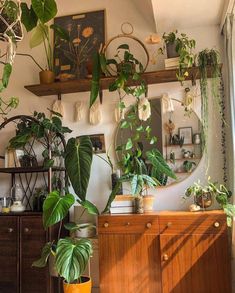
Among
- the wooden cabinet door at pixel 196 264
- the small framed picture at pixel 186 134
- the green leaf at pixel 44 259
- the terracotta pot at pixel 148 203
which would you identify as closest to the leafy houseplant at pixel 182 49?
the small framed picture at pixel 186 134

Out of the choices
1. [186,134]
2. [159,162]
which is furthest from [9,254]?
[186,134]

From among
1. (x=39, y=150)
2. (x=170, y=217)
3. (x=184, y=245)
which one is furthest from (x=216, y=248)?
(x=39, y=150)

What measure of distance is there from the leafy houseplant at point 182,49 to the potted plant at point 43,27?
975 millimetres

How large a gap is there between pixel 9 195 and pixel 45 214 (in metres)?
1.11

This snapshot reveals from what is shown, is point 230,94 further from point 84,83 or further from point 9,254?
point 9,254

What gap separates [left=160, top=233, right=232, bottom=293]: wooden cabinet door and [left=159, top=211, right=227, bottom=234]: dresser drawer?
1.5 inches

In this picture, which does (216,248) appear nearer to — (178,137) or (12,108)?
(178,137)

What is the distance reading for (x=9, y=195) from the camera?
10.3 ft

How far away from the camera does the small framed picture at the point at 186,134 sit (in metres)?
2.85

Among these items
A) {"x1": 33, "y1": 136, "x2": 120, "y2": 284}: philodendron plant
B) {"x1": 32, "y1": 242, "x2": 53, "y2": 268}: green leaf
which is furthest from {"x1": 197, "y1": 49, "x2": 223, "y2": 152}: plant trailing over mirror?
{"x1": 32, "y1": 242, "x2": 53, "y2": 268}: green leaf

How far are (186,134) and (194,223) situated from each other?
869 mm

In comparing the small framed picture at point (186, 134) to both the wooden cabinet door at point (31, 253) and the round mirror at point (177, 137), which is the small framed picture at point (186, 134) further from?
the wooden cabinet door at point (31, 253)

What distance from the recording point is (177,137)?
2861 mm

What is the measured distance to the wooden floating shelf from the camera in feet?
8.99
